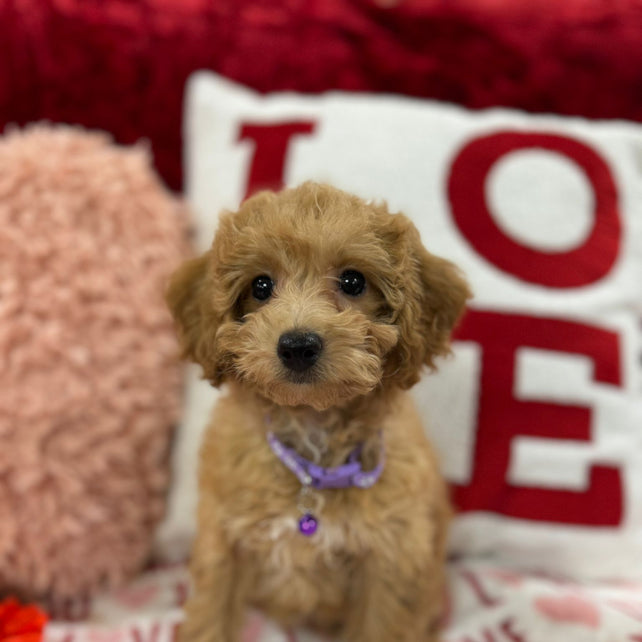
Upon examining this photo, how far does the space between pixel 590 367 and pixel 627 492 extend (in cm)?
32

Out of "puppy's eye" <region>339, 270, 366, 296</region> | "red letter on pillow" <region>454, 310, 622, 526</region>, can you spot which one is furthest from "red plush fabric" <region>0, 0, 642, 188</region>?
"puppy's eye" <region>339, 270, 366, 296</region>

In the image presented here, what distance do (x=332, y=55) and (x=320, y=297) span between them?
1118 millimetres

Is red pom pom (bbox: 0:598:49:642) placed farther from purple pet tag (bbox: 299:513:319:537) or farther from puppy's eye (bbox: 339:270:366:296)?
puppy's eye (bbox: 339:270:366:296)

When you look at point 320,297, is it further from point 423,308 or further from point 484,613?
point 484,613

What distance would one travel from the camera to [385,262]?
42.4 inches

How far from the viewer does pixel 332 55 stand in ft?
6.43

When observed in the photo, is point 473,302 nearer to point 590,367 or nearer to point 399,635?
point 590,367

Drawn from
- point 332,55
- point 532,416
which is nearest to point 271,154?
point 332,55

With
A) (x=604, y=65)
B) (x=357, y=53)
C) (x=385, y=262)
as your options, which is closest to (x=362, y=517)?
(x=385, y=262)

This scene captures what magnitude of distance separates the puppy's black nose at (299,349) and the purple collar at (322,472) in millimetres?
327

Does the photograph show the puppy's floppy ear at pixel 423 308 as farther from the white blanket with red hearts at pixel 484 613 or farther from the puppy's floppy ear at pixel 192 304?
the white blanket with red hearts at pixel 484 613

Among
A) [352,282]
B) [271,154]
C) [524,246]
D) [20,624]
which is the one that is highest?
[271,154]

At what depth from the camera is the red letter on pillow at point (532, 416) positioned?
1714mm

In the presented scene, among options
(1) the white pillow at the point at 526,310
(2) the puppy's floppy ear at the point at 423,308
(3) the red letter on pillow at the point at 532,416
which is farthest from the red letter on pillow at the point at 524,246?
(2) the puppy's floppy ear at the point at 423,308
